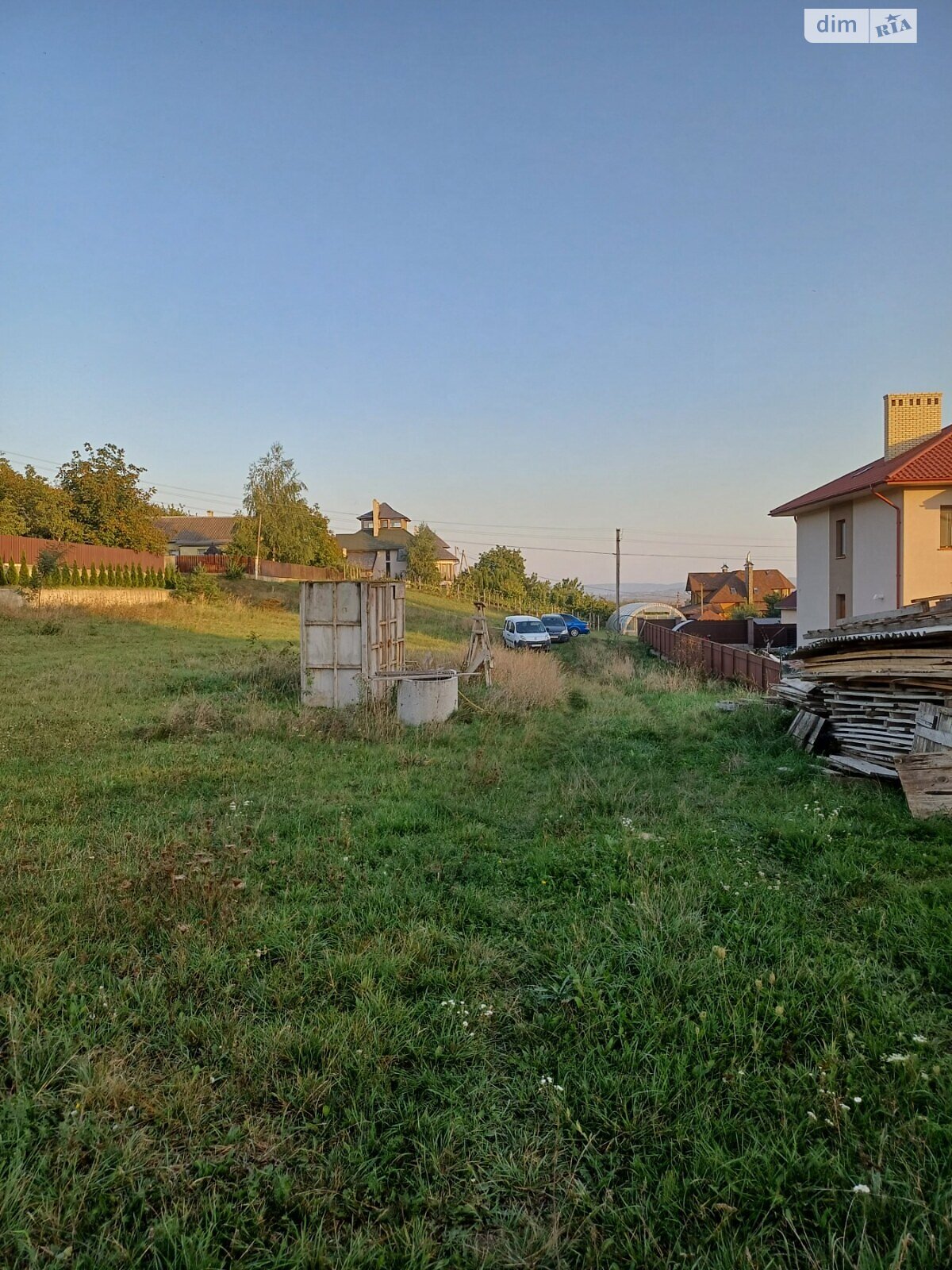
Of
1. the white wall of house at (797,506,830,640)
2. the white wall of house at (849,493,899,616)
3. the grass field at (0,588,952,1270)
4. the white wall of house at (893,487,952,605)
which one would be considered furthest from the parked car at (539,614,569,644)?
the grass field at (0,588,952,1270)

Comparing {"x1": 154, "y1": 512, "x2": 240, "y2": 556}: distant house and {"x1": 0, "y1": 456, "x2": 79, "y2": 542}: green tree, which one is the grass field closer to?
{"x1": 0, "y1": 456, "x2": 79, "y2": 542}: green tree

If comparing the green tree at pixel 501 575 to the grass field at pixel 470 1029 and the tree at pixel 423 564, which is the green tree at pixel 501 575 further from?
the grass field at pixel 470 1029

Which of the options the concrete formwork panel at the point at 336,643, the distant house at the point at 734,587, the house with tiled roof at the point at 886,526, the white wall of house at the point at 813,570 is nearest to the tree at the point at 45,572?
the concrete formwork panel at the point at 336,643

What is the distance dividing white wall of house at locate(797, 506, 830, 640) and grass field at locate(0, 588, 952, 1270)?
18.5m

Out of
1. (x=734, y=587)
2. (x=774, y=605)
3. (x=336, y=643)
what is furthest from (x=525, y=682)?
(x=734, y=587)

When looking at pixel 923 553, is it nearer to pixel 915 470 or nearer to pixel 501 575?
pixel 915 470

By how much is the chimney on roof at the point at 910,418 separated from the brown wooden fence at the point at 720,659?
9.79m

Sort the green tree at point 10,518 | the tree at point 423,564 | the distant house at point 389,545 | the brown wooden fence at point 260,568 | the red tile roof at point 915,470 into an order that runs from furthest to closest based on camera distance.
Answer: the distant house at point 389,545 → the tree at point 423,564 → the brown wooden fence at point 260,568 → the green tree at point 10,518 → the red tile roof at point 915,470

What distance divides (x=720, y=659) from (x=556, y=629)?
13.0m

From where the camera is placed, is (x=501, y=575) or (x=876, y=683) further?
(x=501, y=575)

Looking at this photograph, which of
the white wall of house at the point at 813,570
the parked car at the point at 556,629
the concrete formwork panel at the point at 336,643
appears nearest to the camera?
the concrete formwork panel at the point at 336,643

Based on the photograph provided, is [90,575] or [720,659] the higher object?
[90,575]

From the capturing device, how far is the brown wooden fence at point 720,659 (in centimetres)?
1420

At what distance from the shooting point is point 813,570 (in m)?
23.8
